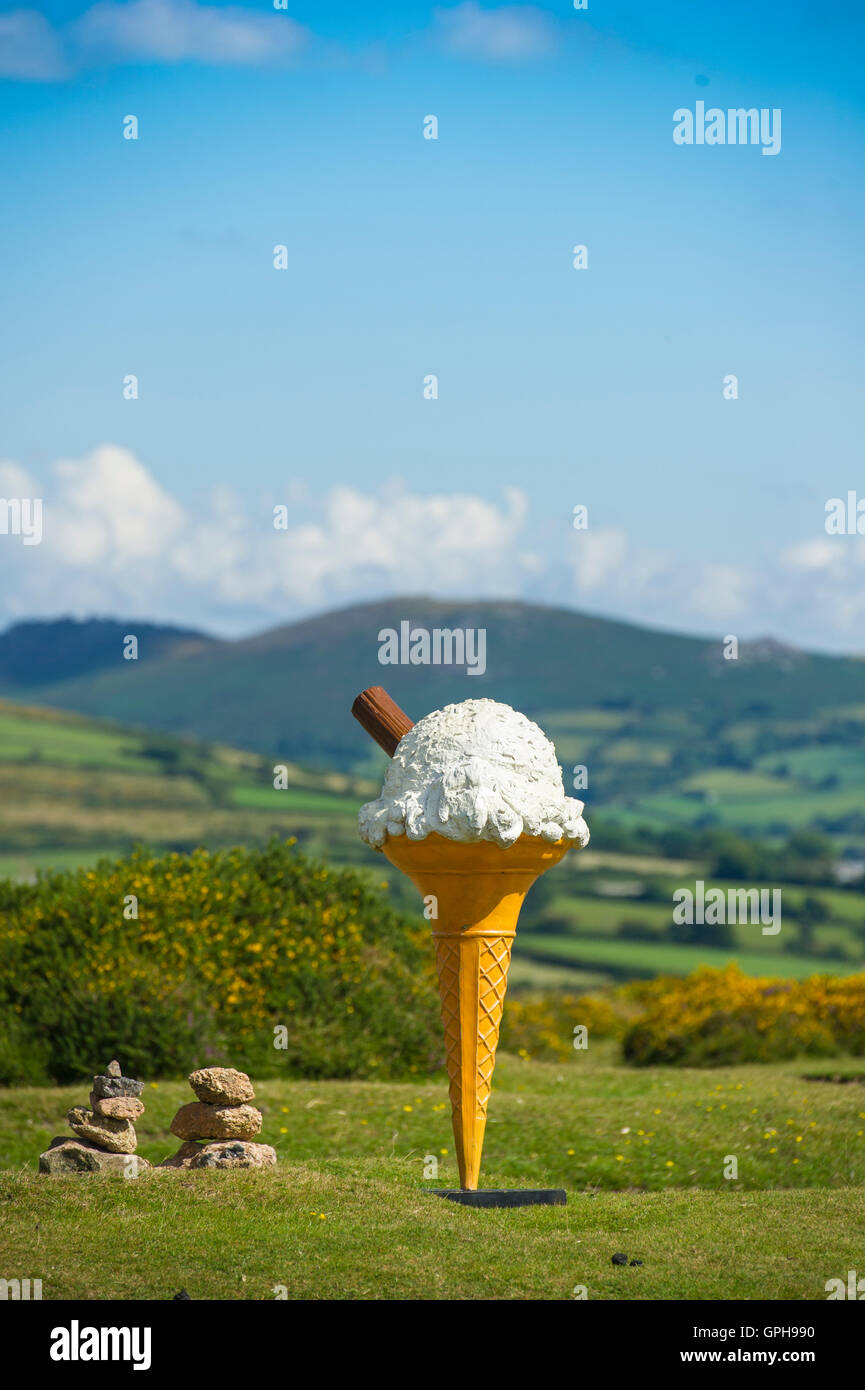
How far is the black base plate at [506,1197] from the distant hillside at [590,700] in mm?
83369

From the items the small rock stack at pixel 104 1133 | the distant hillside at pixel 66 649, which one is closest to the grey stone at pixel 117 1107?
the small rock stack at pixel 104 1133

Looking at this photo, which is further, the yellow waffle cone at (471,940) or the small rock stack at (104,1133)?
the small rock stack at (104,1133)

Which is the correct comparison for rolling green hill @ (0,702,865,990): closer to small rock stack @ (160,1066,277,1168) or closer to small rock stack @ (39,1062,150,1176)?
small rock stack @ (160,1066,277,1168)

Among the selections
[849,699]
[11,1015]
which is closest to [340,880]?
[11,1015]

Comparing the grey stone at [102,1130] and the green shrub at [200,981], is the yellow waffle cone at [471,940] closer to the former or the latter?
the grey stone at [102,1130]

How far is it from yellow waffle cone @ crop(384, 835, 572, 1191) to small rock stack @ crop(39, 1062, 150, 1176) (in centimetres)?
205

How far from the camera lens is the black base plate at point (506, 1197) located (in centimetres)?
860

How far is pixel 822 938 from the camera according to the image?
4894 centimetres

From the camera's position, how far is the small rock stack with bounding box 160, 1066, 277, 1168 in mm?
8867

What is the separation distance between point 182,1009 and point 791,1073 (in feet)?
22.3
